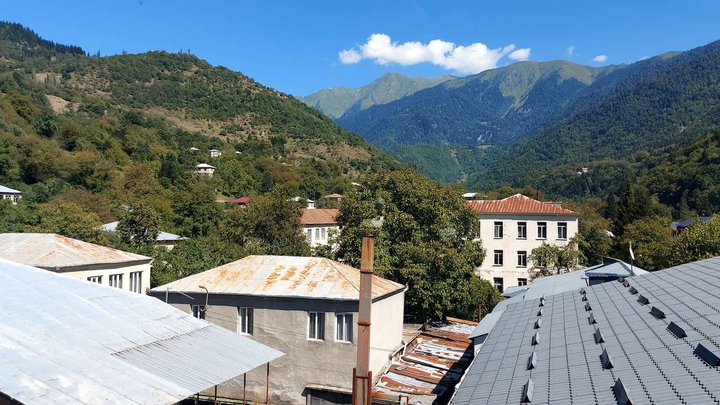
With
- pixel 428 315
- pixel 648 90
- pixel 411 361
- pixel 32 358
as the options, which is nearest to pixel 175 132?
pixel 428 315

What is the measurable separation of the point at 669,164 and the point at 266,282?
10936 centimetres

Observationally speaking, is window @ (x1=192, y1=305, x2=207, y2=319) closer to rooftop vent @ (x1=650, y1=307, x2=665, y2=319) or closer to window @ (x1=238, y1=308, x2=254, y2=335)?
window @ (x1=238, y1=308, x2=254, y2=335)

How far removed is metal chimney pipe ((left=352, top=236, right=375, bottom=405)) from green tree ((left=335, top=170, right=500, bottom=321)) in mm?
20090

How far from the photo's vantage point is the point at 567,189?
139m

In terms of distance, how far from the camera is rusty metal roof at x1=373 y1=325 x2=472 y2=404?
15.4 meters

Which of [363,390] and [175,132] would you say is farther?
[175,132]

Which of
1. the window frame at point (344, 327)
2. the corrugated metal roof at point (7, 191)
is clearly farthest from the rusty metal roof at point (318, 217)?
the window frame at point (344, 327)

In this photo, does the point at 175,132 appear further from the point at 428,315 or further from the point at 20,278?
the point at 20,278

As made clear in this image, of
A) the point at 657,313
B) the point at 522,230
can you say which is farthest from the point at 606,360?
the point at 522,230

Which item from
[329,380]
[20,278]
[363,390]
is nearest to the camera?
[363,390]

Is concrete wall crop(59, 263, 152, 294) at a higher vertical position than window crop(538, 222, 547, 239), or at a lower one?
lower

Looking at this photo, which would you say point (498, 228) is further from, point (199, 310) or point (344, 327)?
point (199, 310)

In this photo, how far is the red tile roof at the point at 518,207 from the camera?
38.3m

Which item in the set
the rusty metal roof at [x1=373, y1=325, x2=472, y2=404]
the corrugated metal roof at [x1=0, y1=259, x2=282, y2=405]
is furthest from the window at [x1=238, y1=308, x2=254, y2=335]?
the corrugated metal roof at [x1=0, y1=259, x2=282, y2=405]
